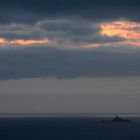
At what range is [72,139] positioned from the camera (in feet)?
585

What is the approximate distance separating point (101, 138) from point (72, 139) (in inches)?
376

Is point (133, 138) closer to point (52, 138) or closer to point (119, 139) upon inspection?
point (119, 139)

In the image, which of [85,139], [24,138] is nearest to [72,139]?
[85,139]

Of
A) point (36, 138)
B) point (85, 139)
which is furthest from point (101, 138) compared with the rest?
point (36, 138)

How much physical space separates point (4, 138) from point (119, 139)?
36.4 meters

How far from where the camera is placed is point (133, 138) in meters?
179

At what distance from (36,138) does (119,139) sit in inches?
1064

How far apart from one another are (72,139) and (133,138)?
1871 cm

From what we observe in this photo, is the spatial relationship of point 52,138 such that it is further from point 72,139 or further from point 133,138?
point 133,138

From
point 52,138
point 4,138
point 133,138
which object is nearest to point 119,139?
point 133,138

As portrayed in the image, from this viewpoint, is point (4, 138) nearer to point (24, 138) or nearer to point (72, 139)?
point (24, 138)

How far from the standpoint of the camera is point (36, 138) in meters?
184

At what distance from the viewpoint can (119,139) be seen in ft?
575

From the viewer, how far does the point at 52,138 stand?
606ft
